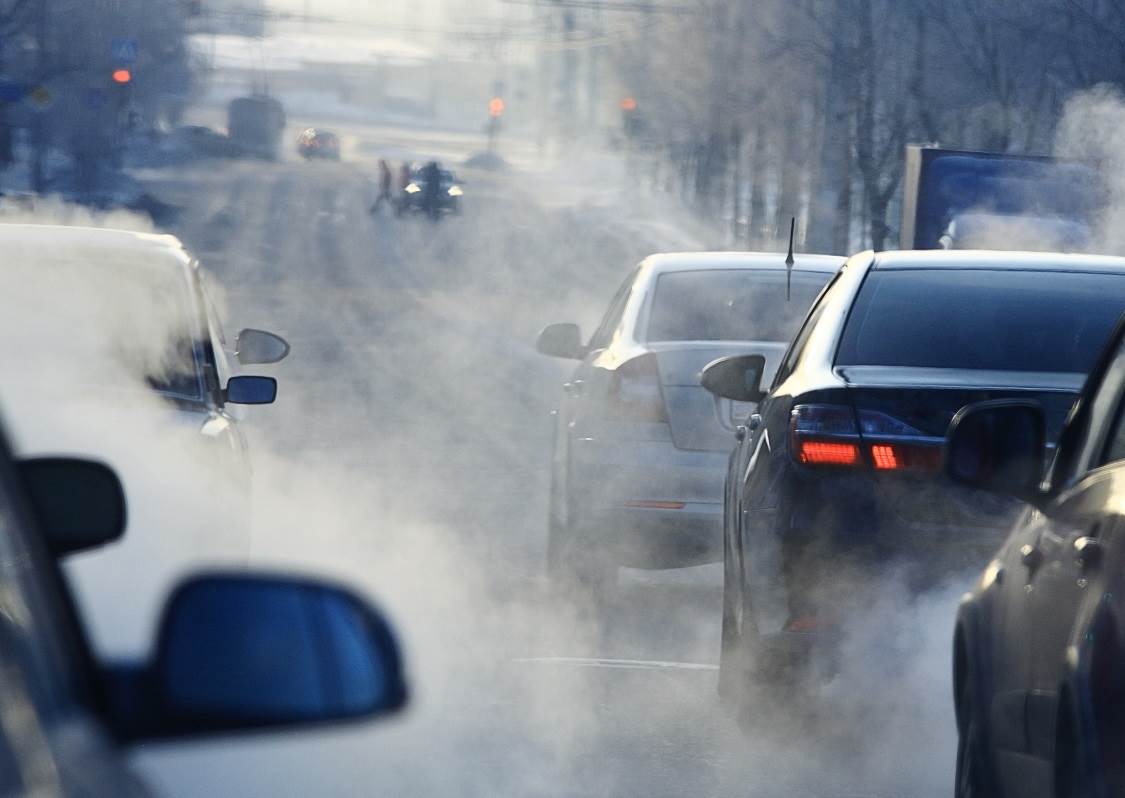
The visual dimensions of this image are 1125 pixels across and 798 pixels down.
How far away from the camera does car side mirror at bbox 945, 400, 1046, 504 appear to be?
414cm

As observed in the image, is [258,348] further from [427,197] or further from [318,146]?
[318,146]

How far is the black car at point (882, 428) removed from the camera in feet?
18.8

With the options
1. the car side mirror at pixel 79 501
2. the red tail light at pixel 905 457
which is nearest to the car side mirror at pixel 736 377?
the red tail light at pixel 905 457

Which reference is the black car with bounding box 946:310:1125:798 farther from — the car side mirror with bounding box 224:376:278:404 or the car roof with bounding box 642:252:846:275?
the car roof with bounding box 642:252:846:275

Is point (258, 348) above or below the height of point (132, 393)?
Answer: below

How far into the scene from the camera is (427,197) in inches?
2635

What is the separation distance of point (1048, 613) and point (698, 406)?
16.9 ft

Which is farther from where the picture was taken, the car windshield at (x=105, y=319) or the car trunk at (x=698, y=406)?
the car trunk at (x=698, y=406)

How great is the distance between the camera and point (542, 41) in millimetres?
96438

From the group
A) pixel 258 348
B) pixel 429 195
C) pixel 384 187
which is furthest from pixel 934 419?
pixel 384 187

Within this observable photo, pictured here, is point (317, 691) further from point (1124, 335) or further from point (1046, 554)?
point (1124, 335)

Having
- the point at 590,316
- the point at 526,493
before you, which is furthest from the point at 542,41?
the point at 526,493

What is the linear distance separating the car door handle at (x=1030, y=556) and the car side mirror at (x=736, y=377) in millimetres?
3376

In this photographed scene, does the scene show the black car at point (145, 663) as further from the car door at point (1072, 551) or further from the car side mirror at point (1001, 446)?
the car side mirror at point (1001, 446)
